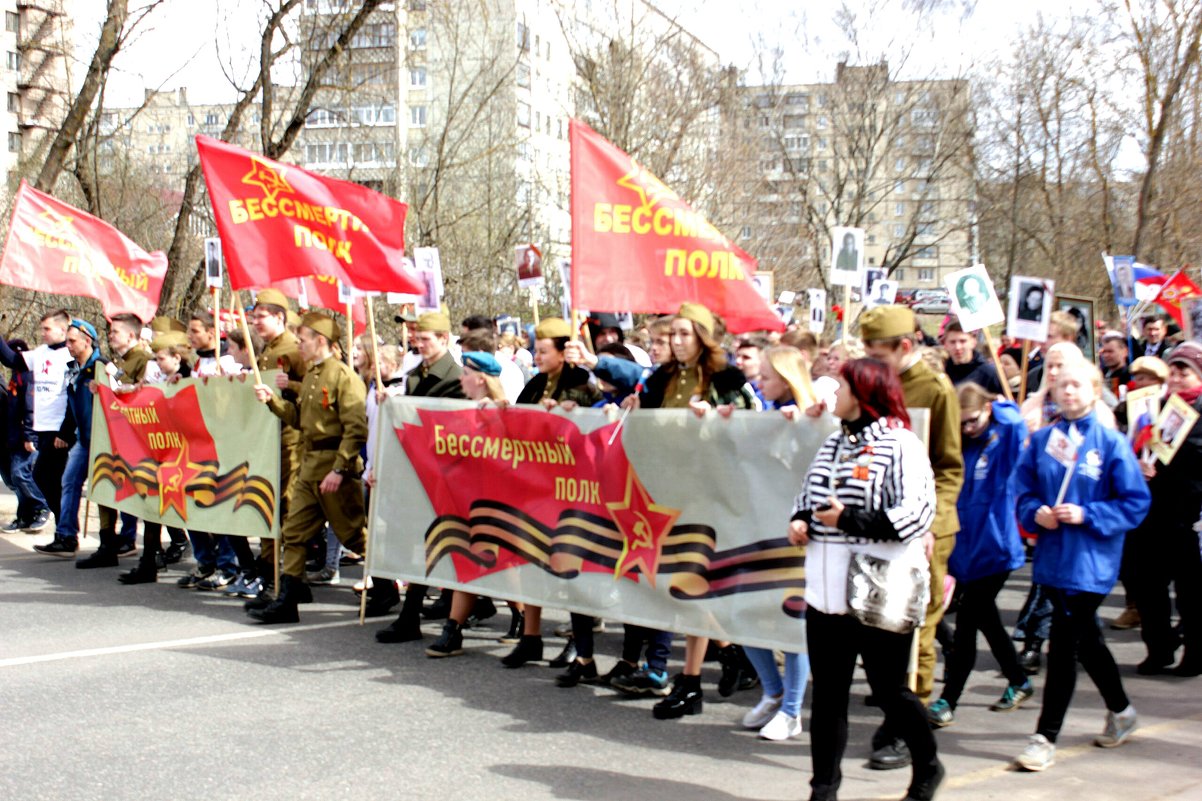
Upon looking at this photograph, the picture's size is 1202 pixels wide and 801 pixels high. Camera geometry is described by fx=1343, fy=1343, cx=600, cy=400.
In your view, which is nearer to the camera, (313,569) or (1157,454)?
(1157,454)

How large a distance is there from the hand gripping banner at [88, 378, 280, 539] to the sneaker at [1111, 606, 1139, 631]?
5.86m

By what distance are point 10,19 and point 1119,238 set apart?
6139cm

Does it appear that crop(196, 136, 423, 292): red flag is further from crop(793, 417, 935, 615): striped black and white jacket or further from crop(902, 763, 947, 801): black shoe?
crop(902, 763, 947, 801): black shoe

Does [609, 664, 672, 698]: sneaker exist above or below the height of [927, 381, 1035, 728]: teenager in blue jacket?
below

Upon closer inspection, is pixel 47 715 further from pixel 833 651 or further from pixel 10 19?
pixel 10 19

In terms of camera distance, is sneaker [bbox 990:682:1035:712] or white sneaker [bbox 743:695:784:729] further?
sneaker [bbox 990:682:1035:712]

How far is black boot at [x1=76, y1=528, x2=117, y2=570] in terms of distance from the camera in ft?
37.2

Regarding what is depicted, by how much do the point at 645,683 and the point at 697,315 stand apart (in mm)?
1975

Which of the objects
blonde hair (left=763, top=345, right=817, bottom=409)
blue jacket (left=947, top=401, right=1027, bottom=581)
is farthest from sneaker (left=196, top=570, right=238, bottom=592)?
blue jacket (left=947, top=401, right=1027, bottom=581)

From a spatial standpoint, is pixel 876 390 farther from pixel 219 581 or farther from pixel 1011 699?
pixel 219 581

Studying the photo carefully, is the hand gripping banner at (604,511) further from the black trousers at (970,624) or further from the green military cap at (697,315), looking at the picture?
the black trousers at (970,624)

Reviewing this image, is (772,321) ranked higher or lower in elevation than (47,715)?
higher

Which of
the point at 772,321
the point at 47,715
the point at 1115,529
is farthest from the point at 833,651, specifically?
the point at 47,715

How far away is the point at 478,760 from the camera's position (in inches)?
234
